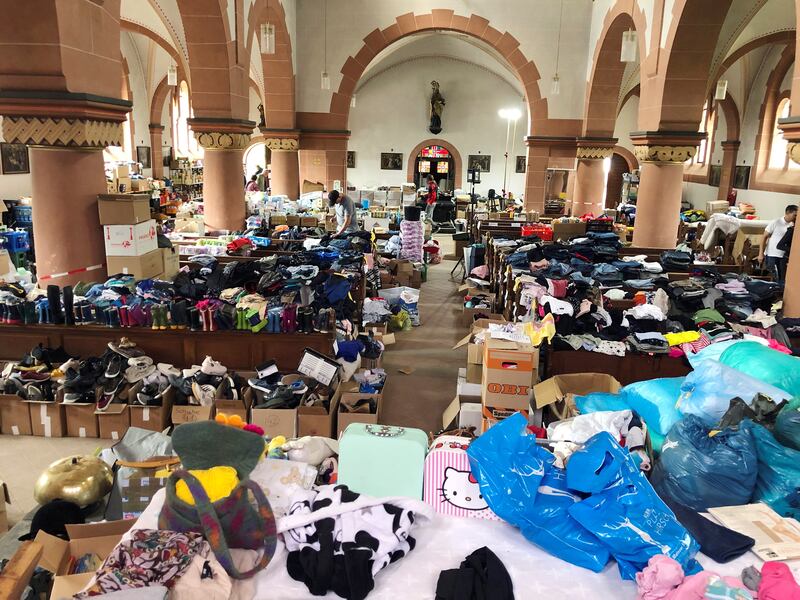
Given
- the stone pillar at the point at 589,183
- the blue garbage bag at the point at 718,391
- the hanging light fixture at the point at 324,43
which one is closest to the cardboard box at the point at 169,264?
the blue garbage bag at the point at 718,391

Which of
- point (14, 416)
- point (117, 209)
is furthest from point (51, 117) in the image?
point (14, 416)

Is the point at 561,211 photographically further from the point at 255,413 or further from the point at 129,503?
the point at 129,503

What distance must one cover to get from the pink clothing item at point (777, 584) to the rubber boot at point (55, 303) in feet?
19.7

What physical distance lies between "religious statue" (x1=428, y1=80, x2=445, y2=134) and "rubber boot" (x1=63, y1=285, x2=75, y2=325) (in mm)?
20388

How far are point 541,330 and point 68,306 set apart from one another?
450cm

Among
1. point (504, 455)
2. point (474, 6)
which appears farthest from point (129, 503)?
point (474, 6)

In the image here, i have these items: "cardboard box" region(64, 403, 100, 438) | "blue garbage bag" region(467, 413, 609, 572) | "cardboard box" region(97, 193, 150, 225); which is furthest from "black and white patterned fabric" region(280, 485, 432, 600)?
"cardboard box" region(97, 193, 150, 225)

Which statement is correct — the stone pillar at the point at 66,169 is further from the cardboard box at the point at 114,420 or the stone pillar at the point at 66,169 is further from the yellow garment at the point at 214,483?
the yellow garment at the point at 214,483

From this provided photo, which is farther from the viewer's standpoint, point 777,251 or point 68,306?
point 777,251

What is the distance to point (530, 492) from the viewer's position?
2.96 metres

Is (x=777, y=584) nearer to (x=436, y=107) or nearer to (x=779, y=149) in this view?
(x=779, y=149)

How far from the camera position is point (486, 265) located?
37.1ft

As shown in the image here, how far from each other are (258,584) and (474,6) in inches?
573

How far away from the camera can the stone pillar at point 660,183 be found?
31.7ft
